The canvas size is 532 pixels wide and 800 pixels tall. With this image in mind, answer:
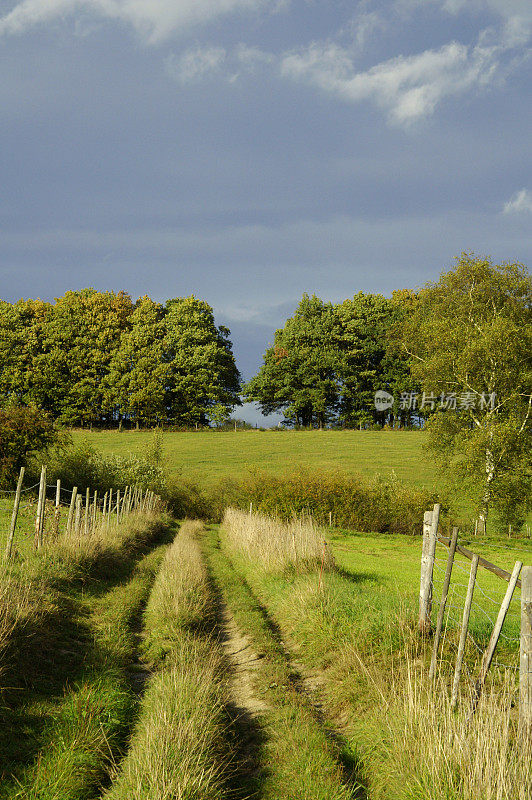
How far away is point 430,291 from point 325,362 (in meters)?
31.0

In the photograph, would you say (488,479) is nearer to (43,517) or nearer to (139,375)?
(43,517)

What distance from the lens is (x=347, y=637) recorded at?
7.41 meters

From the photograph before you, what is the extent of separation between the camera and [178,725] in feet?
15.7

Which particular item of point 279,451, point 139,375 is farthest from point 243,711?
point 139,375

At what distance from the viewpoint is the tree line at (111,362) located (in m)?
59.5

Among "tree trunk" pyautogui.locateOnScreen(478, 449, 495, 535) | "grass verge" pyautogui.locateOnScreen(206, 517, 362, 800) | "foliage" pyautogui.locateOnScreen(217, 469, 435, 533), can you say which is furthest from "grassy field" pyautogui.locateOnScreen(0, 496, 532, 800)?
"foliage" pyautogui.locateOnScreen(217, 469, 435, 533)

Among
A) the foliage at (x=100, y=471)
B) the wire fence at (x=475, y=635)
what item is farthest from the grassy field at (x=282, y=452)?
the wire fence at (x=475, y=635)

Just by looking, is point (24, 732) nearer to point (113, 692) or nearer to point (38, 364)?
point (113, 692)

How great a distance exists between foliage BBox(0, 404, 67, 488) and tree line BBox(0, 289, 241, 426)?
103 feet

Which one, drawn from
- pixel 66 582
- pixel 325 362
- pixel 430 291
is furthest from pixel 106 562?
pixel 325 362

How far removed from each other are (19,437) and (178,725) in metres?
24.2

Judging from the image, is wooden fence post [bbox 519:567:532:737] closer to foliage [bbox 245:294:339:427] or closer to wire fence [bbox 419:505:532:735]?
wire fence [bbox 419:505:532:735]

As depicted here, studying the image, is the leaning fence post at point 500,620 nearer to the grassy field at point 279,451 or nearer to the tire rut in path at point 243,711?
the tire rut in path at point 243,711

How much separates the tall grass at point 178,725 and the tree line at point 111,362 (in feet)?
172
